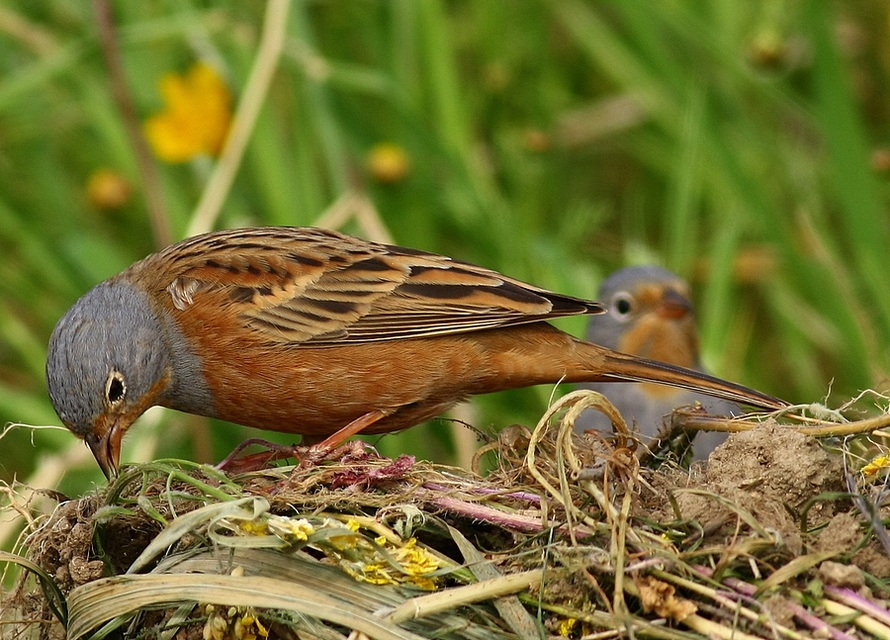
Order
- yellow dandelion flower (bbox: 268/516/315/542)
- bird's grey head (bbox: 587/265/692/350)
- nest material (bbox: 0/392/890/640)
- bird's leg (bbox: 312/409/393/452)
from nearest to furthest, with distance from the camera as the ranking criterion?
nest material (bbox: 0/392/890/640) → yellow dandelion flower (bbox: 268/516/315/542) → bird's leg (bbox: 312/409/393/452) → bird's grey head (bbox: 587/265/692/350)

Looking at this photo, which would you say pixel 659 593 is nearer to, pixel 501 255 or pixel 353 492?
pixel 353 492

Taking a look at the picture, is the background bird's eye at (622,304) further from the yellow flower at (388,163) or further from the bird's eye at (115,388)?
the bird's eye at (115,388)

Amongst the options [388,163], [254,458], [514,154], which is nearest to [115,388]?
[254,458]

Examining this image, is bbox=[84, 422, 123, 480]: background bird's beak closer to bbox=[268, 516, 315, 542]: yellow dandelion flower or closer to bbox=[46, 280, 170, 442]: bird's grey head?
bbox=[46, 280, 170, 442]: bird's grey head

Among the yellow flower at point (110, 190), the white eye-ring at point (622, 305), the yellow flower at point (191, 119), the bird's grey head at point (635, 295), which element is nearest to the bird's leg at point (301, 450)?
the bird's grey head at point (635, 295)

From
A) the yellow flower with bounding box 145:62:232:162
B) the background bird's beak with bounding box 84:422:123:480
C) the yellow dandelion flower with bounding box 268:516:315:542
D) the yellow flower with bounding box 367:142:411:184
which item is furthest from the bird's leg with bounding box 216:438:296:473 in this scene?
the yellow flower with bounding box 145:62:232:162

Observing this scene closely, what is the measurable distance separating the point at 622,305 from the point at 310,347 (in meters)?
2.13

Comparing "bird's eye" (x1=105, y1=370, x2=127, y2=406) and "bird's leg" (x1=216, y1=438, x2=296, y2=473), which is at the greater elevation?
"bird's eye" (x1=105, y1=370, x2=127, y2=406)

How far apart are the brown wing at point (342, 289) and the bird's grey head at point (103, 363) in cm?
22

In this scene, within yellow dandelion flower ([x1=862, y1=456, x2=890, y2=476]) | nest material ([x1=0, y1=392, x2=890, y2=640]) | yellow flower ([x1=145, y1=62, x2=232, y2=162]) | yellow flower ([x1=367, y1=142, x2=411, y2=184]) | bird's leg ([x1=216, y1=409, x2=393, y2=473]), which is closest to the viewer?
nest material ([x1=0, y1=392, x2=890, y2=640])

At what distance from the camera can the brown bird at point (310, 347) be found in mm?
4395

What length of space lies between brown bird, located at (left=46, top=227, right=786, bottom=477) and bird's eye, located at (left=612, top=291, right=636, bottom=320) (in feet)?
5.03

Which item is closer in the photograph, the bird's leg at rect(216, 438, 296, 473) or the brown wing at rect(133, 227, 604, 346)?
the bird's leg at rect(216, 438, 296, 473)

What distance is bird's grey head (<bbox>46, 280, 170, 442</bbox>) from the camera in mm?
4301
